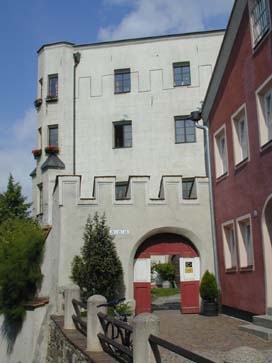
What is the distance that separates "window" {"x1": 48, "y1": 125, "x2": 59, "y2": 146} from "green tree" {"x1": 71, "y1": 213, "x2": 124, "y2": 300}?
9.26 meters

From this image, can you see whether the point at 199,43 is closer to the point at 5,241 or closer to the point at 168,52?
the point at 168,52

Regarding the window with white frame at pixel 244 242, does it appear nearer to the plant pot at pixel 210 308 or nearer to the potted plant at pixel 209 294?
the potted plant at pixel 209 294

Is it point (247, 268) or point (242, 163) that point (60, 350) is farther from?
point (242, 163)

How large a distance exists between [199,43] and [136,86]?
12.2 ft

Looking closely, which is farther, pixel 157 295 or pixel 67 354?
pixel 157 295

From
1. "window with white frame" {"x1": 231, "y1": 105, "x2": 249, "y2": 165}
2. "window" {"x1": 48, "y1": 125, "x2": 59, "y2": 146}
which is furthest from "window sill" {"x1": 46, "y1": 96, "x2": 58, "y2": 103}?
"window with white frame" {"x1": 231, "y1": 105, "x2": 249, "y2": 165}

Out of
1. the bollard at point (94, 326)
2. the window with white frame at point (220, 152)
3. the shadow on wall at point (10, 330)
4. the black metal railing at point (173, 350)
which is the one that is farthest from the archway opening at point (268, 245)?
the shadow on wall at point (10, 330)

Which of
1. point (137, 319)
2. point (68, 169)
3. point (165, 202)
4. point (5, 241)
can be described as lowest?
point (137, 319)

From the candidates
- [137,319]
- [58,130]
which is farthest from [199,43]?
[137,319]

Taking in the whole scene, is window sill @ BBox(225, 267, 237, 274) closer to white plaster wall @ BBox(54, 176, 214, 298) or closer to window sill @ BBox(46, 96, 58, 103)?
white plaster wall @ BBox(54, 176, 214, 298)

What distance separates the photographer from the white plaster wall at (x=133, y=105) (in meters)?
22.7

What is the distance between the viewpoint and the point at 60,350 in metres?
11.6

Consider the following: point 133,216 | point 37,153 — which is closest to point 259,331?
point 133,216

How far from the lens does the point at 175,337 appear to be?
1077cm
